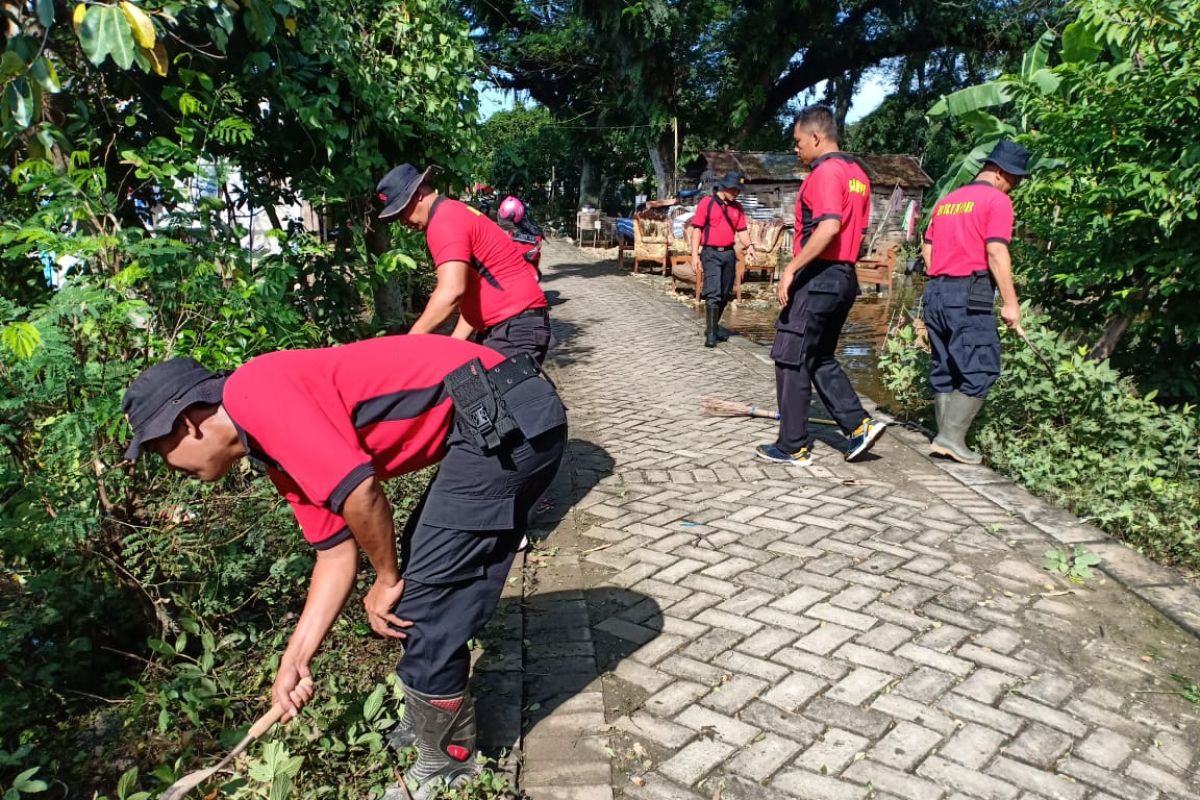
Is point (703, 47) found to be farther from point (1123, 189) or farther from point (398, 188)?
point (398, 188)

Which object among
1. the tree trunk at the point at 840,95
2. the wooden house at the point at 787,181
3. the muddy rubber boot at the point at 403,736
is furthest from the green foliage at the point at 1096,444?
the tree trunk at the point at 840,95

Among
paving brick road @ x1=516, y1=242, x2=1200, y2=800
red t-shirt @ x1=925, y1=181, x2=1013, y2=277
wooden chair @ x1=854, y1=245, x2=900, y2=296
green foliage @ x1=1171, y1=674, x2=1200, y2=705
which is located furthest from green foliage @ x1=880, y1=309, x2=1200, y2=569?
wooden chair @ x1=854, y1=245, x2=900, y2=296

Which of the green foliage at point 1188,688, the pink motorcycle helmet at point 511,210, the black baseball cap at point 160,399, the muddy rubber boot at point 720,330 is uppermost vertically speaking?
the pink motorcycle helmet at point 511,210

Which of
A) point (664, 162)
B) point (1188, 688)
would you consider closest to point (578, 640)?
point (1188, 688)

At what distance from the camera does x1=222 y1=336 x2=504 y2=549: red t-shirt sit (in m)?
1.98

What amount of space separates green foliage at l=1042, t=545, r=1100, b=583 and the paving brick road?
69 mm

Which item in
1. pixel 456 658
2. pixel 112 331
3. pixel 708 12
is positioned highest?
pixel 708 12

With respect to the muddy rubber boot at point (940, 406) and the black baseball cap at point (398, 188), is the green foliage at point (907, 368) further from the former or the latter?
the black baseball cap at point (398, 188)

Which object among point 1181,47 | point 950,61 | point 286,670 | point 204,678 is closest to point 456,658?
point 286,670

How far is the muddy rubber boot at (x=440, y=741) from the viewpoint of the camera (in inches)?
99.3

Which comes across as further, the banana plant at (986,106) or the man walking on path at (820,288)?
the banana plant at (986,106)

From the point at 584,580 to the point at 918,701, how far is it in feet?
5.37

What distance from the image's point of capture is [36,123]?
10.1 ft

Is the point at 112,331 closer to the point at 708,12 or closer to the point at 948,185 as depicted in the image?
the point at 948,185
